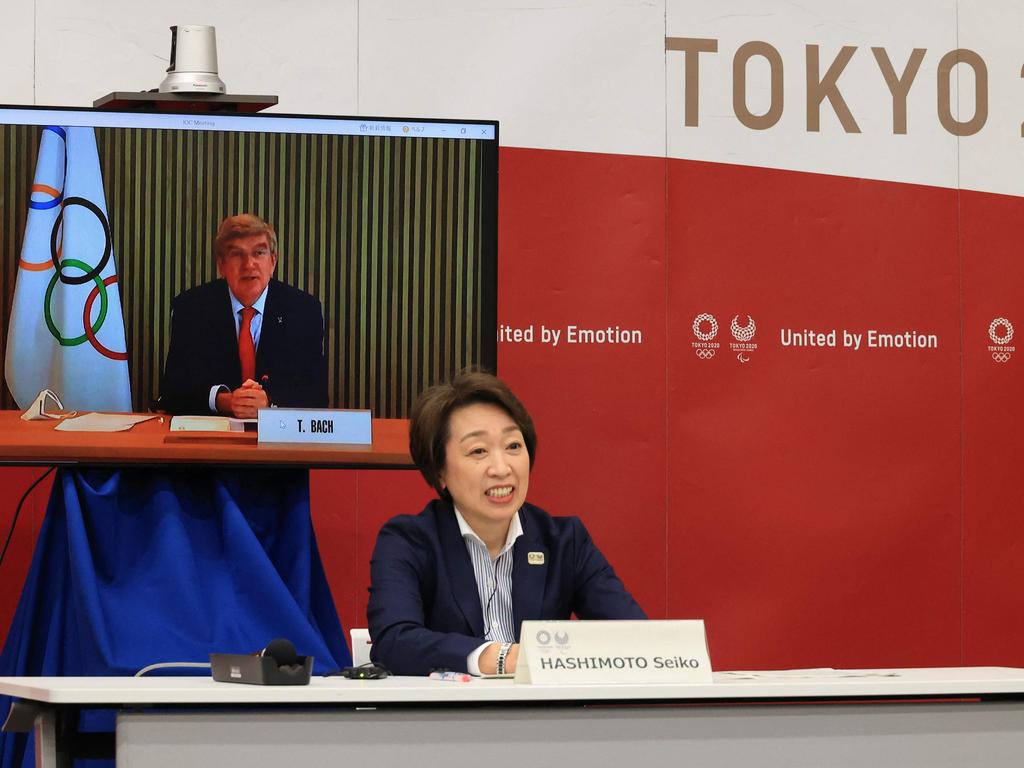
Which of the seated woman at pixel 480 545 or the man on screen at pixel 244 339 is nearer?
the seated woman at pixel 480 545

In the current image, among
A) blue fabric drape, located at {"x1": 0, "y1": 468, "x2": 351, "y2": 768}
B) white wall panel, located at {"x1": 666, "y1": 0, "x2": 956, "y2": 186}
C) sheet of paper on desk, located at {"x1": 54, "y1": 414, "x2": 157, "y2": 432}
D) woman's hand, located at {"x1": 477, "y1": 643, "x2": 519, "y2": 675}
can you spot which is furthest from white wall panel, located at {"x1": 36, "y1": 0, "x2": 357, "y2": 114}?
woman's hand, located at {"x1": 477, "y1": 643, "x2": 519, "y2": 675}

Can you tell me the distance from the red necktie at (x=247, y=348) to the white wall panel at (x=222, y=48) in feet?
2.76

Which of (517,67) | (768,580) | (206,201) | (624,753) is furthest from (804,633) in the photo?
(624,753)

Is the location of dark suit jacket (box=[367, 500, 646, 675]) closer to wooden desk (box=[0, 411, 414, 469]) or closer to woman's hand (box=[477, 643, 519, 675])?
woman's hand (box=[477, 643, 519, 675])

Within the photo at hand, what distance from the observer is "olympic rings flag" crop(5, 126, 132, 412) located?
3.14 metres

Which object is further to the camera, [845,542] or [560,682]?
[845,542]

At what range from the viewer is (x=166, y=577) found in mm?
2875

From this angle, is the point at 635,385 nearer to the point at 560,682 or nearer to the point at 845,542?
the point at 845,542

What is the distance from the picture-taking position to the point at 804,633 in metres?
4.10

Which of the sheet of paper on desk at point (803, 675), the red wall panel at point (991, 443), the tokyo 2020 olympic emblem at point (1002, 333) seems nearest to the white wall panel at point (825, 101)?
the red wall panel at point (991, 443)

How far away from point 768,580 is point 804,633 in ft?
0.61

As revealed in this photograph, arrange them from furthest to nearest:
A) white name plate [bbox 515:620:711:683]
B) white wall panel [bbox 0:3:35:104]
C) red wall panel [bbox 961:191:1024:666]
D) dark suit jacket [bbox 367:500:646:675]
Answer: red wall panel [bbox 961:191:1024:666], white wall panel [bbox 0:3:35:104], dark suit jacket [bbox 367:500:646:675], white name plate [bbox 515:620:711:683]

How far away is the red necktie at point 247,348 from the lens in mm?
3205

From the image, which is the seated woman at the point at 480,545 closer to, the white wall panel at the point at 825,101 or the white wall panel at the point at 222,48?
the white wall panel at the point at 222,48
